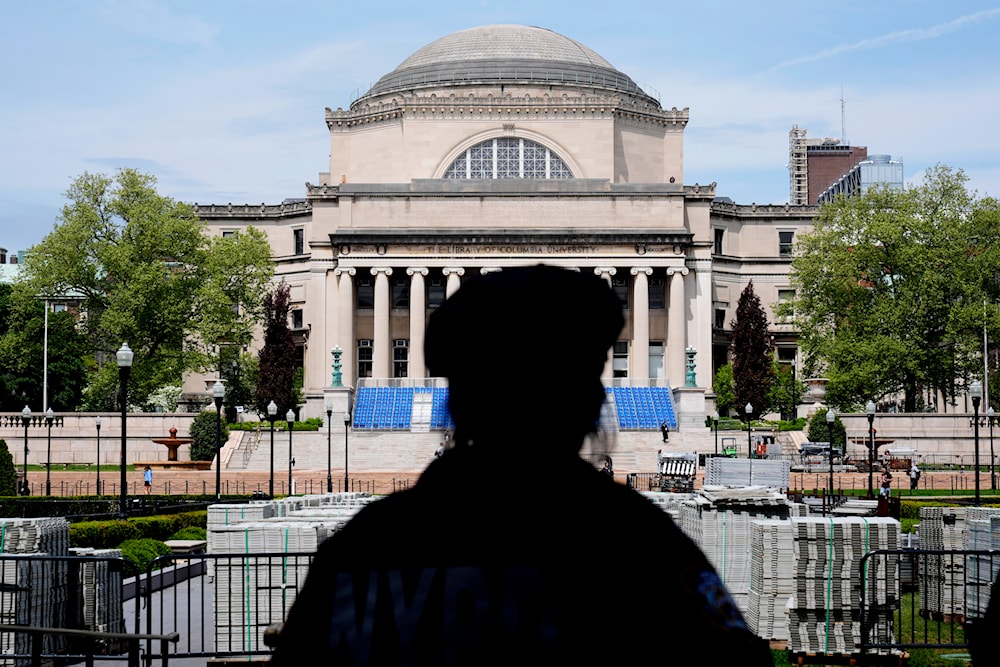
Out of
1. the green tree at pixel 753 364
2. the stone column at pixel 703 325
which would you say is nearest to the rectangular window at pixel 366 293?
the stone column at pixel 703 325

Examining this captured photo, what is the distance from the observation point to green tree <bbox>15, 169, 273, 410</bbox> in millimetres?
70062

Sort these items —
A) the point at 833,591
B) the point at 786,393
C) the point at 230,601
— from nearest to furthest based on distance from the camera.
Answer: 1. the point at 230,601
2. the point at 833,591
3. the point at 786,393

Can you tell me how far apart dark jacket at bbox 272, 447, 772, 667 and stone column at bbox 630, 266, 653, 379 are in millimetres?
76564

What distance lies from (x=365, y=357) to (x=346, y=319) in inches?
131

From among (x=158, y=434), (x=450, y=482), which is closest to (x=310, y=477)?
(x=158, y=434)

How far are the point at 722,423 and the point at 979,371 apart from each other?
551 inches

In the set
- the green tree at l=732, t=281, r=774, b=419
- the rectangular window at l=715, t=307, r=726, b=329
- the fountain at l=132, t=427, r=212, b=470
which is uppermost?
the rectangular window at l=715, t=307, r=726, b=329

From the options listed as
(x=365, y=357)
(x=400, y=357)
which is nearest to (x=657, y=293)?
(x=400, y=357)

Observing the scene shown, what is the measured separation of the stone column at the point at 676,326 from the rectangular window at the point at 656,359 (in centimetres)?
109

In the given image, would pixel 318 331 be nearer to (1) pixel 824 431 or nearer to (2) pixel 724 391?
(2) pixel 724 391

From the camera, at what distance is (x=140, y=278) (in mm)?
69562

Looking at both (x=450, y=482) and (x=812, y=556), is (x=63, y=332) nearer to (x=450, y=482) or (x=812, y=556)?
(x=812, y=556)

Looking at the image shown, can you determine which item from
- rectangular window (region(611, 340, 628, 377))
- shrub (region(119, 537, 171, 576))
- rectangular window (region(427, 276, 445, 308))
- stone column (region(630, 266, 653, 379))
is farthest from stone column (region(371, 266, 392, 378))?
shrub (region(119, 537, 171, 576))

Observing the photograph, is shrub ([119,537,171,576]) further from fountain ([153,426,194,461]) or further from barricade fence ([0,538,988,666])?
fountain ([153,426,194,461])
